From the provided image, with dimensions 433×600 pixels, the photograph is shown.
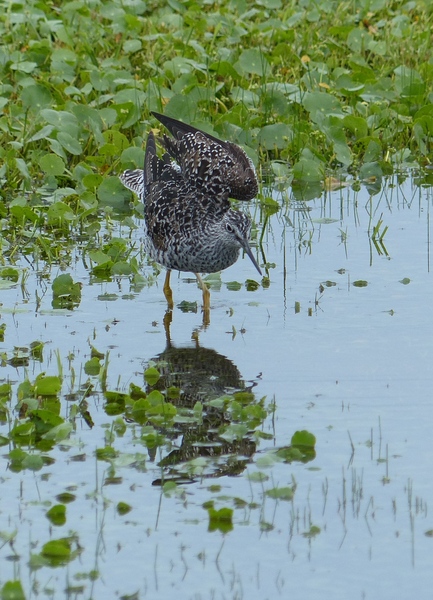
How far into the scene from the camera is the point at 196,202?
827cm

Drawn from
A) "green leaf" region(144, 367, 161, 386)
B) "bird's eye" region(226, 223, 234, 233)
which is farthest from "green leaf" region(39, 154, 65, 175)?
"green leaf" region(144, 367, 161, 386)

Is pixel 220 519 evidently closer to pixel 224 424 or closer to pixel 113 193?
pixel 224 424

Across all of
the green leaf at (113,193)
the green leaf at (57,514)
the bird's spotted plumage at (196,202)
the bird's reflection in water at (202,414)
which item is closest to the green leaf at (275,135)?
the green leaf at (113,193)

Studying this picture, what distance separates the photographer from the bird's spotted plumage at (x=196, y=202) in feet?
26.2

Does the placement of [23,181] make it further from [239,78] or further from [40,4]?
[40,4]

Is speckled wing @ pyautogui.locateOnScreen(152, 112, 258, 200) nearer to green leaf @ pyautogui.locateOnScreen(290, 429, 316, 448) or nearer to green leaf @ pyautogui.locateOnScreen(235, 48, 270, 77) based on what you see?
green leaf @ pyautogui.locateOnScreen(290, 429, 316, 448)

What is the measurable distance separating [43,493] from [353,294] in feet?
11.2

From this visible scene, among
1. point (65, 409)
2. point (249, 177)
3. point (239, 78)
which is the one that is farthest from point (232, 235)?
point (239, 78)

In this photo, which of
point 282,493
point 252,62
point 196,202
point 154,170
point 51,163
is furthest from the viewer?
point 252,62

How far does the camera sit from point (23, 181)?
33.8 feet

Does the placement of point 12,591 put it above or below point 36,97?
below

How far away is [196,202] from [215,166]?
30cm

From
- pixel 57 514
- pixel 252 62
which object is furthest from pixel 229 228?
pixel 252 62

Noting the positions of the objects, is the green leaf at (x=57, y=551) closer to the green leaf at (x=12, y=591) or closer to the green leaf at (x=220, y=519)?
the green leaf at (x=12, y=591)
